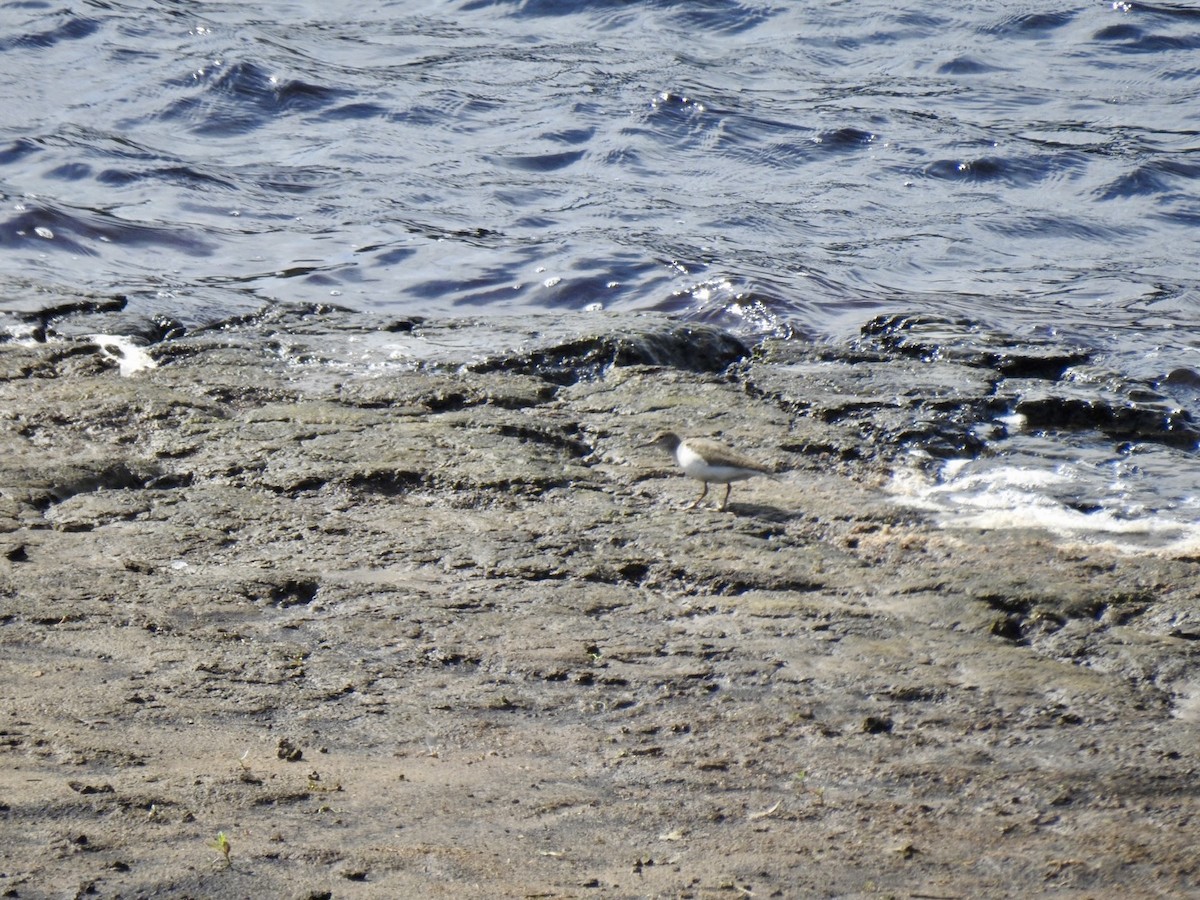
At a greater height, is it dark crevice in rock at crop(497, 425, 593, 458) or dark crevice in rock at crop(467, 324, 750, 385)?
dark crevice in rock at crop(497, 425, 593, 458)

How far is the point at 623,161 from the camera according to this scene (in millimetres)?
11391

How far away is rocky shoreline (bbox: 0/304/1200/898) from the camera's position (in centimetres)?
277

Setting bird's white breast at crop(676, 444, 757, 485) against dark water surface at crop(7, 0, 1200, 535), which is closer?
bird's white breast at crop(676, 444, 757, 485)

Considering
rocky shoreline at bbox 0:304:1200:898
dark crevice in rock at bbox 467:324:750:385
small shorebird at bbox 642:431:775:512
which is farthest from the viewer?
dark crevice in rock at bbox 467:324:750:385

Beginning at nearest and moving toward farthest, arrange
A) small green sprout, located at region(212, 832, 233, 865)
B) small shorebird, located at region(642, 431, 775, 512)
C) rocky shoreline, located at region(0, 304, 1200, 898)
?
small green sprout, located at region(212, 832, 233, 865) < rocky shoreline, located at region(0, 304, 1200, 898) < small shorebird, located at region(642, 431, 775, 512)

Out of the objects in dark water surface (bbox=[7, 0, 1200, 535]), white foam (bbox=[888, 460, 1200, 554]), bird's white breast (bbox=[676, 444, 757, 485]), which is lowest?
dark water surface (bbox=[7, 0, 1200, 535])

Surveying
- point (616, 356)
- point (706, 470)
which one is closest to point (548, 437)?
point (706, 470)

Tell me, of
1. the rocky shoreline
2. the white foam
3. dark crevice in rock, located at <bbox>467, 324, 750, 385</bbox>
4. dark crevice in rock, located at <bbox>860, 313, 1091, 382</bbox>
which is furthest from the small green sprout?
dark crevice in rock, located at <bbox>860, 313, 1091, 382</bbox>

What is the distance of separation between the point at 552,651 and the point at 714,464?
137cm

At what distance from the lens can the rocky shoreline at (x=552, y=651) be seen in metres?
2.77

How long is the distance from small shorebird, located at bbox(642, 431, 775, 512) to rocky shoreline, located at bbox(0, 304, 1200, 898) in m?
0.12

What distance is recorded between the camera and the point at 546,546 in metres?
4.52

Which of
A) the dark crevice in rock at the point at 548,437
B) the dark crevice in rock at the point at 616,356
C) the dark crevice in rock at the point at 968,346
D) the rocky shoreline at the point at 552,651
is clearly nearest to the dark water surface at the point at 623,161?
the dark crevice in rock at the point at 968,346

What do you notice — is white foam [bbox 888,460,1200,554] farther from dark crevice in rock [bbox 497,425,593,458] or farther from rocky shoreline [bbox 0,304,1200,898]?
dark crevice in rock [bbox 497,425,593,458]
